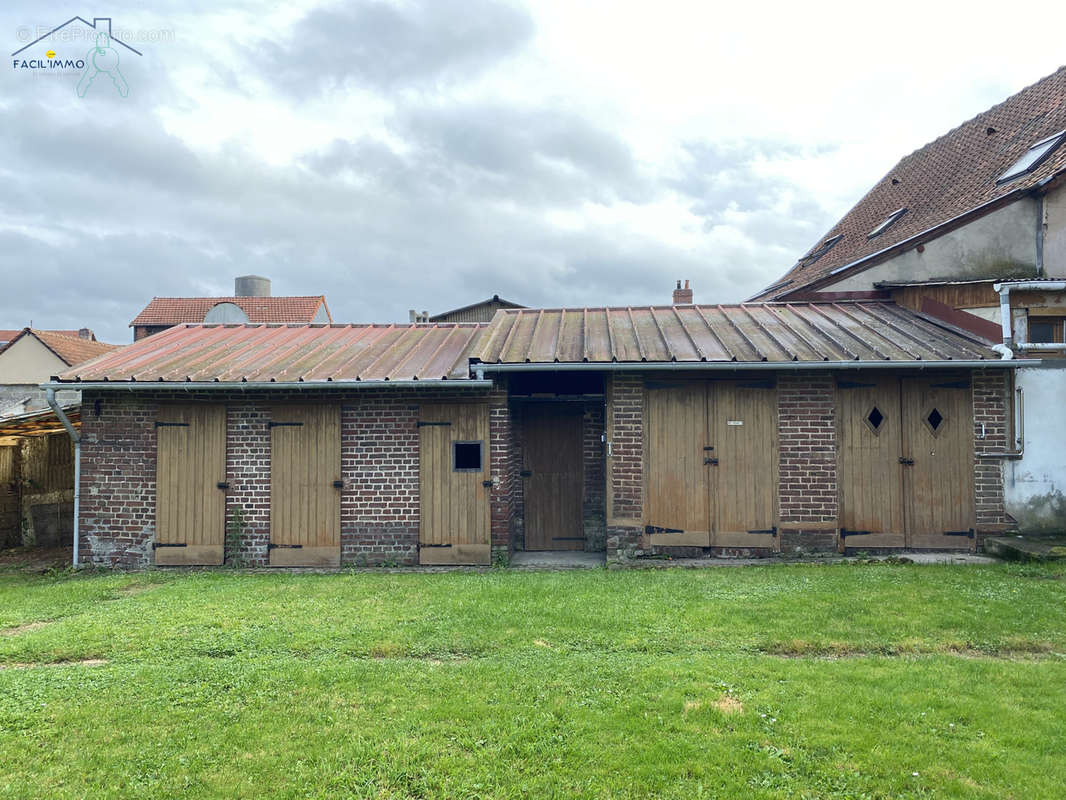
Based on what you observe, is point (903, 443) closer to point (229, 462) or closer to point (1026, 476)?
point (1026, 476)

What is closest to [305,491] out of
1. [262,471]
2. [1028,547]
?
[262,471]

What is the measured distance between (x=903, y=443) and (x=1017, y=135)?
26.8ft

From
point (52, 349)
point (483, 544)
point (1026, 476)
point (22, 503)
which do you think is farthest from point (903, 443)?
point (52, 349)

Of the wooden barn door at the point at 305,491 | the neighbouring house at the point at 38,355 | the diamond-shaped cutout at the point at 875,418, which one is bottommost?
the wooden barn door at the point at 305,491

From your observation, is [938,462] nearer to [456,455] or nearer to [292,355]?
[456,455]

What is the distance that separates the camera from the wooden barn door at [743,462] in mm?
8656

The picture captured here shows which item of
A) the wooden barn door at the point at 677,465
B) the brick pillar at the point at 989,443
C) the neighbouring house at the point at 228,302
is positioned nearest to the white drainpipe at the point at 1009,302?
the brick pillar at the point at 989,443

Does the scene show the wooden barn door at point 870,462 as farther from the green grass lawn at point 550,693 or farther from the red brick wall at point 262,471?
the red brick wall at point 262,471

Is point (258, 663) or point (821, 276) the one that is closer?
point (258, 663)

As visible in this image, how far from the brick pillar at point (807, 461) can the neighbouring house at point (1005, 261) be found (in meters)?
2.12

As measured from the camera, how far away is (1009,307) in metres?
8.98

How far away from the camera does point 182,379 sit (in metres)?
8.73

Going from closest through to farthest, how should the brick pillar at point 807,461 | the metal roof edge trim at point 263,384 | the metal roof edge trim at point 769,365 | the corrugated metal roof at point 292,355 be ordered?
the metal roof edge trim at point 769,365
the metal roof edge trim at point 263,384
the brick pillar at point 807,461
the corrugated metal roof at point 292,355

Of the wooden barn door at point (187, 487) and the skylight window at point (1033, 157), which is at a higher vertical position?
the skylight window at point (1033, 157)
